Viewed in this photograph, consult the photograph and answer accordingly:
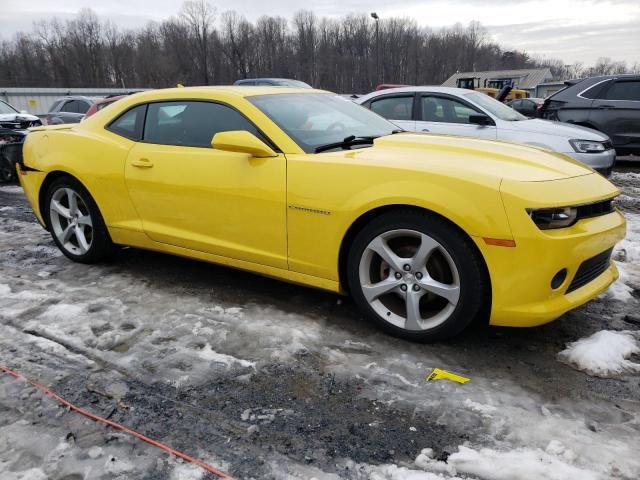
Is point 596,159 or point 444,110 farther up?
point 444,110

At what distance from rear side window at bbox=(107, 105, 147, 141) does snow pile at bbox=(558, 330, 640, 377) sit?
3.29 m

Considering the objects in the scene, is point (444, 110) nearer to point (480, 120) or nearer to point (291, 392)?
point (480, 120)

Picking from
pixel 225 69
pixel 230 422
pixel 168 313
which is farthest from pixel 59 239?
pixel 225 69

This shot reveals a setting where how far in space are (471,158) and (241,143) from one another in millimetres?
1361

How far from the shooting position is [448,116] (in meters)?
6.95

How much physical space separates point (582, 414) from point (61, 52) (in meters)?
80.4

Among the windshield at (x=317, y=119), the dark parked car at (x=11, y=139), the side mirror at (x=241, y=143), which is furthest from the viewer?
the dark parked car at (x=11, y=139)

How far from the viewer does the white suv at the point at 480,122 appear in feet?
21.9

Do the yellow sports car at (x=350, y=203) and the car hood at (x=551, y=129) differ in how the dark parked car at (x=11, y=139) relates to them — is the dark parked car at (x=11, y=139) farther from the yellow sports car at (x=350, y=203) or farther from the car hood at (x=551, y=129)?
the car hood at (x=551, y=129)

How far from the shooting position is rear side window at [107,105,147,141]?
12.9 feet

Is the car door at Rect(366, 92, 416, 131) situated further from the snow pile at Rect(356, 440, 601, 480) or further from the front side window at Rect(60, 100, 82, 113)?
the front side window at Rect(60, 100, 82, 113)

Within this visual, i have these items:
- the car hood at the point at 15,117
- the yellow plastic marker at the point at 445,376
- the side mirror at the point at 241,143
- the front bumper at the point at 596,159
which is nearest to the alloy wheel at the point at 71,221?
the side mirror at the point at 241,143

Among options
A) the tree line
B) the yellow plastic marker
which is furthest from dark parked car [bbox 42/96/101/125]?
the tree line

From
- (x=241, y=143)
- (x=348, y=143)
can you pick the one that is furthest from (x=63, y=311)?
(x=348, y=143)
